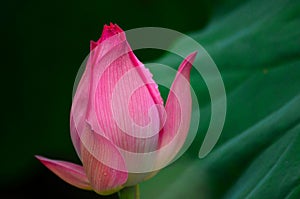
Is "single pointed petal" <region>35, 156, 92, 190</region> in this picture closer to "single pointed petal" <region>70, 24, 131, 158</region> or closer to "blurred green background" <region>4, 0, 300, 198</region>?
"single pointed petal" <region>70, 24, 131, 158</region>

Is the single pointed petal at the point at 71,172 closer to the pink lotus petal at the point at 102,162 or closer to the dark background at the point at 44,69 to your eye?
the pink lotus petal at the point at 102,162

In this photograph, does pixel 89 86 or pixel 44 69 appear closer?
pixel 89 86

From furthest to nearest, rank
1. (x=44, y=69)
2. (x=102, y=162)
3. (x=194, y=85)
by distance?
(x=44, y=69)
(x=194, y=85)
(x=102, y=162)

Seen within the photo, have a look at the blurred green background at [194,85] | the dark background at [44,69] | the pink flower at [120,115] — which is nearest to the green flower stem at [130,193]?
the pink flower at [120,115]

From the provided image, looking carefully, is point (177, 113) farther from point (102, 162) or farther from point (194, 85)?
point (194, 85)

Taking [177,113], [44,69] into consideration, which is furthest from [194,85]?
[44,69]

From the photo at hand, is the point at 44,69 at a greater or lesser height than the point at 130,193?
lesser

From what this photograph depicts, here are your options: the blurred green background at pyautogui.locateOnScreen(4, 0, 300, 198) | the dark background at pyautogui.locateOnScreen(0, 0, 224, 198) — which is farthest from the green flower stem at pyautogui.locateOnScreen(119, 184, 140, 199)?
the dark background at pyautogui.locateOnScreen(0, 0, 224, 198)
